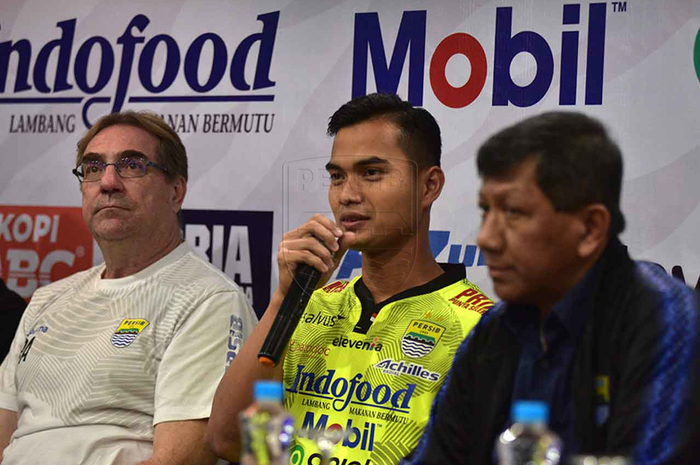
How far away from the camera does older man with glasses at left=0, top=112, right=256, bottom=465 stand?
93.5 inches

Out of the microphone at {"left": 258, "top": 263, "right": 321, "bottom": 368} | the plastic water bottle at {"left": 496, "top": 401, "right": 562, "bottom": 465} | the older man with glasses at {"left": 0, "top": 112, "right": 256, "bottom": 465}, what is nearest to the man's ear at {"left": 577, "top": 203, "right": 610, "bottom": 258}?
the plastic water bottle at {"left": 496, "top": 401, "right": 562, "bottom": 465}

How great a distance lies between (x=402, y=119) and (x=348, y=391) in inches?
27.8

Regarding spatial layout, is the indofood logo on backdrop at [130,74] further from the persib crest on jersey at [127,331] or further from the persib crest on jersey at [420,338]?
the persib crest on jersey at [420,338]

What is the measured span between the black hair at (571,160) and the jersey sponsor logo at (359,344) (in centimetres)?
81

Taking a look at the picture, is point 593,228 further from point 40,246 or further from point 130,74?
point 40,246

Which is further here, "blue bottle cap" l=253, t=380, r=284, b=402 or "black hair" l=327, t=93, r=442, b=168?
"black hair" l=327, t=93, r=442, b=168

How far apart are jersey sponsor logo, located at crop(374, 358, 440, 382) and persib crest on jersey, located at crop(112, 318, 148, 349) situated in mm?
772

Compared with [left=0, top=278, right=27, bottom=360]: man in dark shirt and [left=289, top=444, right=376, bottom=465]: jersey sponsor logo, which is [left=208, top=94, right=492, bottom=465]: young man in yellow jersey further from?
[left=0, top=278, right=27, bottom=360]: man in dark shirt

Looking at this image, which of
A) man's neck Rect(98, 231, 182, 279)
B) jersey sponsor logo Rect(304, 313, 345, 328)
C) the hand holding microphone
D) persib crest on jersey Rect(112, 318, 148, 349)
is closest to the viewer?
the hand holding microphone

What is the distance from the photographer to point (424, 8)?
291cm

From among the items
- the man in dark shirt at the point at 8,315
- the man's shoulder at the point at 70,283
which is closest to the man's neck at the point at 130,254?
the man's shoulder at the point at 70,283

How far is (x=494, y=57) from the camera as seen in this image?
2799 mm

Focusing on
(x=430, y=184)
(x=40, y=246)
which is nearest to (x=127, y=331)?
(x=430, y=184)

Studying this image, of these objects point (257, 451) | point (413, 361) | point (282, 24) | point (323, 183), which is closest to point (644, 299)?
point (257, 451)
